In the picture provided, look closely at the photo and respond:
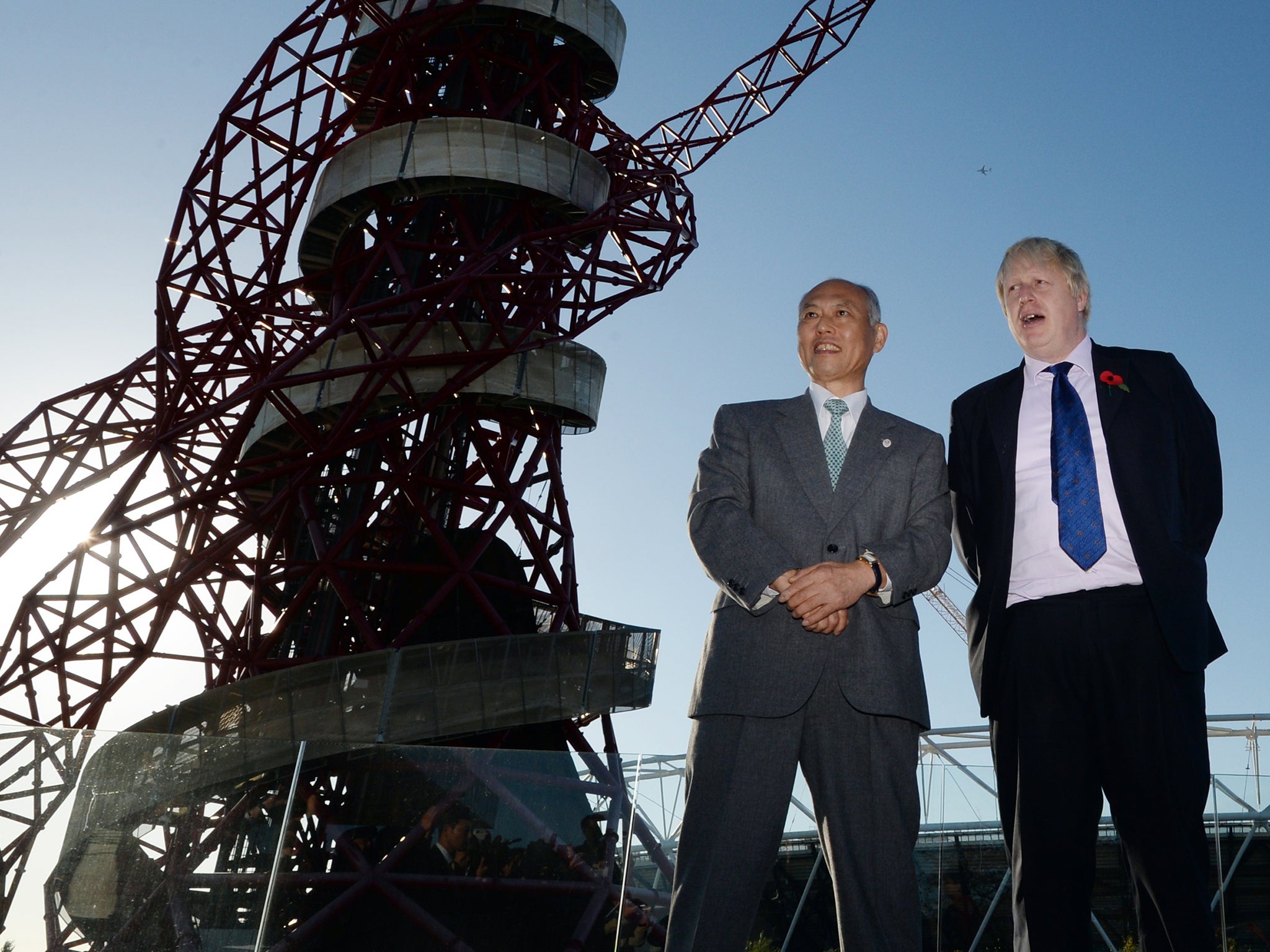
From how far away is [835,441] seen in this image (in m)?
5.07

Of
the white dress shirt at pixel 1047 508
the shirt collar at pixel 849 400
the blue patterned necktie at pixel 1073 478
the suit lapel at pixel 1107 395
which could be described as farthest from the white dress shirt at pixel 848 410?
the suit lapel at pixel 1107 395

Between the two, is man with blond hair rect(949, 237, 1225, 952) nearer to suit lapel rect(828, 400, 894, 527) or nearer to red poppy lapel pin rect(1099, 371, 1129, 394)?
red poppy lapel pin rect(1099, 371, 1129, 394)

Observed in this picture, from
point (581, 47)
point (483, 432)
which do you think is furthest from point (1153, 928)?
point (581, 47)

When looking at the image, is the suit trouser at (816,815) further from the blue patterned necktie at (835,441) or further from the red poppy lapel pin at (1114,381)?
the red poppy lapel pin at (1114,381)

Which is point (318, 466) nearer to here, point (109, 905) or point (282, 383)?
point (282, 383)

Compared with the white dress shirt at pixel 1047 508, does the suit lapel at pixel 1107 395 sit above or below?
above

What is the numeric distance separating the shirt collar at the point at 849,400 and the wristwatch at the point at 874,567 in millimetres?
784

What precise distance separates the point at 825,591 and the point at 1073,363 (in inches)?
59.9

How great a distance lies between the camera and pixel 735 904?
429 cm

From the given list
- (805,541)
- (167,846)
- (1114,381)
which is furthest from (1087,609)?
(167,846)

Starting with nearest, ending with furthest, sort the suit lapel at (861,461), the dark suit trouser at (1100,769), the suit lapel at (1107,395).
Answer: the dark suit trouser at (1100,769), the suit lapel at (1107,395), the suit lapel at (861,461)

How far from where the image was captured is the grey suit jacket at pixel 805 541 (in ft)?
14.8

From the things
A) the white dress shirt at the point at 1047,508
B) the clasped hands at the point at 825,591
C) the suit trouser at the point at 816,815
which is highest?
the white dress shirt at the point at 1047,508

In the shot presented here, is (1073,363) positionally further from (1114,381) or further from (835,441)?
(835,441)
